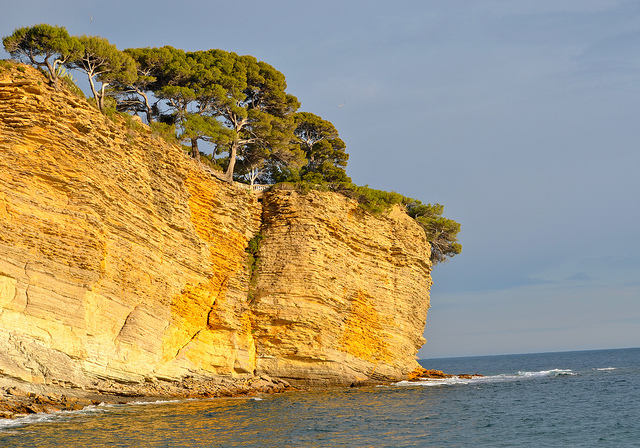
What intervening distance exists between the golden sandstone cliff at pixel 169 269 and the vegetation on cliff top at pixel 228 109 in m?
2.30

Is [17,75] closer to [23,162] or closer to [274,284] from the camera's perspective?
[23,162]

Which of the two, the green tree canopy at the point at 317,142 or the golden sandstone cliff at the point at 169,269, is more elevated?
the green tree canopy at the point at 317,142

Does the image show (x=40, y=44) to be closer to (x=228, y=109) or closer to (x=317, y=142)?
(x=228, y=109)

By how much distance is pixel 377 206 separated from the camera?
3778cm

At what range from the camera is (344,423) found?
2020 centimetres

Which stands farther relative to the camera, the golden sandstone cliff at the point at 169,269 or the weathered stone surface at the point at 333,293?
the weathered stone surface at the point at 333,293

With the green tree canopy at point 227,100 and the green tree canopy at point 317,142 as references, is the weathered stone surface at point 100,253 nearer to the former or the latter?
the green tree canopy at point 227,100

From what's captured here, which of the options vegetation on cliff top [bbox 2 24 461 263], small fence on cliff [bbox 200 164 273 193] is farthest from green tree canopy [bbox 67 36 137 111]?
small fence on cliff [bbox 200 164 273 193]

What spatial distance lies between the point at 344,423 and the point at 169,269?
36.8 feet

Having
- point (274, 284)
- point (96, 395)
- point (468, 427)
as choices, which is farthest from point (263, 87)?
point (468, 427)

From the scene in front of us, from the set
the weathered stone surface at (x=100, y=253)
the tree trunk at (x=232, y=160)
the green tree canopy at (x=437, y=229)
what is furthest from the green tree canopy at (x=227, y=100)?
the green tree canopy at (x=437, y=229)

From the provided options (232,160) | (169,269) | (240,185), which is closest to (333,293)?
(240,185)

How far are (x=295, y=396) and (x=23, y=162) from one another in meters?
15.8

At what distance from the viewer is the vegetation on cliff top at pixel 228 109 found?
27516 mm
